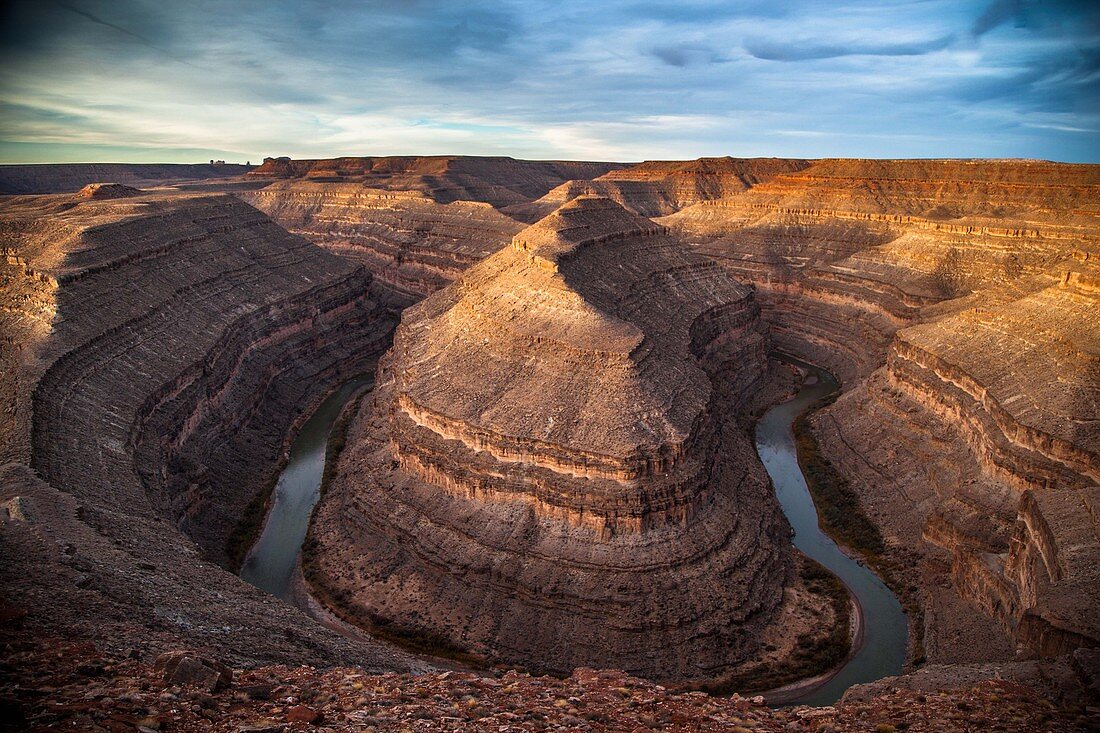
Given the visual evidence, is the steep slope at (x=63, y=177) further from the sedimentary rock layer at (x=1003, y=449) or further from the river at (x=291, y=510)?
the sedimentary rock layer at (x=1003, y=449)

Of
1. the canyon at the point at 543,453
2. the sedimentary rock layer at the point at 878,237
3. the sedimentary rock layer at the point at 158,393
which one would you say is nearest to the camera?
the sedimentary rock layer at the point at 158,393

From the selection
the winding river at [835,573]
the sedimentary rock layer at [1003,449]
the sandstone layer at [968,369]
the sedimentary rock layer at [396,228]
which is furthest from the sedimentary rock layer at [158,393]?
the sandstone layer at [968,369]

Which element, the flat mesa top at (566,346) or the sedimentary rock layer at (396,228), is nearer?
the flat mesa top at (566,346)

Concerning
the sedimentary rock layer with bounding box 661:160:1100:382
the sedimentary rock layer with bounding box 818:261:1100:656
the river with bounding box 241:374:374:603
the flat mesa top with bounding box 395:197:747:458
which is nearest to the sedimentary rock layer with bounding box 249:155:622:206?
the sedimentary rock layer with bounding box 661:160:1100:382

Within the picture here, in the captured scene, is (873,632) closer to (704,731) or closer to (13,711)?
(704,731)

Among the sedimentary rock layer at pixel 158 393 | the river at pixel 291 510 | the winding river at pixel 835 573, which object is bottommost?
the river at pixel 291 510

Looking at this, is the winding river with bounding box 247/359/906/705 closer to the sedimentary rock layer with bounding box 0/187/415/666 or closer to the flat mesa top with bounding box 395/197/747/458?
the sedimentary rock layer with bounding box 0/187/415/666

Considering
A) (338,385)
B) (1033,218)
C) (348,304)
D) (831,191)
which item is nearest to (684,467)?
(338,385)
